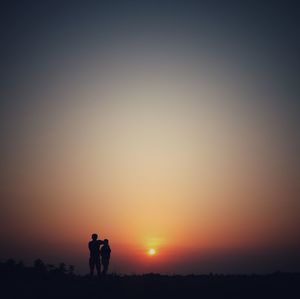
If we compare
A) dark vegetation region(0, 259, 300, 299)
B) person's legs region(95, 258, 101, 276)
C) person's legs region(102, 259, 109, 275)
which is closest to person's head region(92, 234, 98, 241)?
person's legs region(95, 258, 101, 276)

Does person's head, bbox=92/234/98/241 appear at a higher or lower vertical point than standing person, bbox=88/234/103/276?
higher

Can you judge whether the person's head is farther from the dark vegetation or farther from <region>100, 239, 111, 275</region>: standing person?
the dark vegetation

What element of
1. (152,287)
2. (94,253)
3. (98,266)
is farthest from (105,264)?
(152,287)

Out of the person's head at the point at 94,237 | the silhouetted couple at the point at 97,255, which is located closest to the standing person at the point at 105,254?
the silhouetted couple at the point at 97,255

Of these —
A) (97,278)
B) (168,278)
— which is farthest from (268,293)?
(97,278)

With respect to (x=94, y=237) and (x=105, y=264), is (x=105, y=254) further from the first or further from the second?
(x=94, y=237)

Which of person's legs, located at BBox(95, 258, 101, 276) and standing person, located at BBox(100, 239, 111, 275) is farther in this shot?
standing person, located at BBox(100, 239, 111, 275)

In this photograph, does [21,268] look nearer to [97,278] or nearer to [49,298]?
[97,278]

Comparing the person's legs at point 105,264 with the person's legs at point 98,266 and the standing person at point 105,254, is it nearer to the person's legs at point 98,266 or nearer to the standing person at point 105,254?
the standing person at point 105,254

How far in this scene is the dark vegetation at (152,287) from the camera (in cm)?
1780

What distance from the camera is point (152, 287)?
19.2 metres

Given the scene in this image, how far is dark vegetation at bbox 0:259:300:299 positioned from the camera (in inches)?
701

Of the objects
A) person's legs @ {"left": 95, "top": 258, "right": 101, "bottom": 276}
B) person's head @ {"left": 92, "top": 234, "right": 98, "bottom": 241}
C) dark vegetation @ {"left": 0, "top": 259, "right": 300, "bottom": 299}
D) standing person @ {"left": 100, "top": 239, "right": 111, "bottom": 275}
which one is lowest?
dark vegetation @ {"left": 0, "top": 259, "right": 300, "bottom": 299}

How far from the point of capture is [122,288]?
18.9 m
